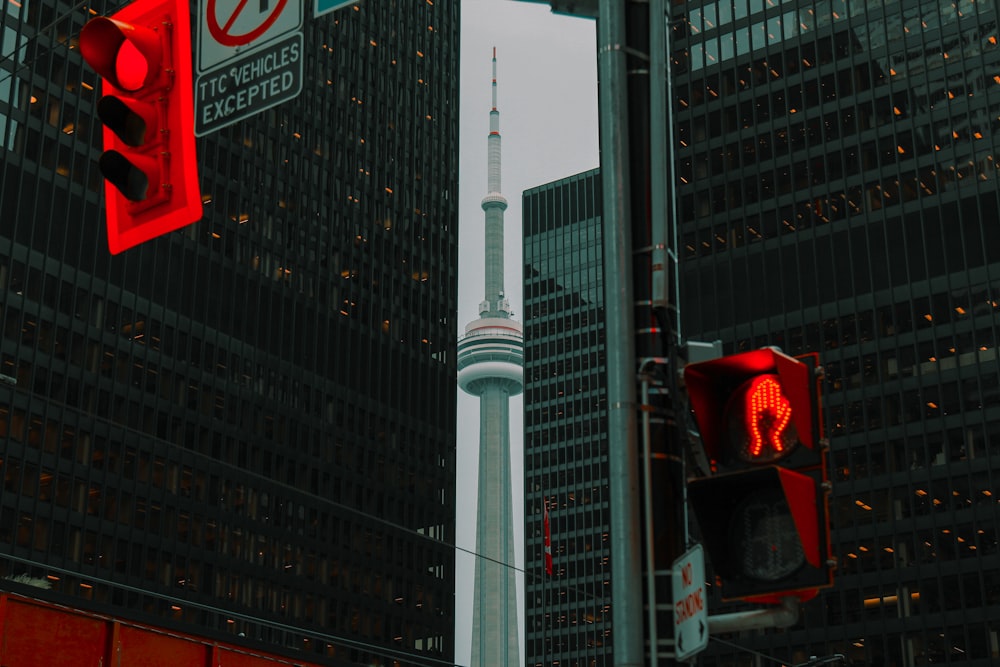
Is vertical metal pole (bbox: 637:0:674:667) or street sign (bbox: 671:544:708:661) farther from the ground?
vertical metal pole (bbox: 637:0:674:667)

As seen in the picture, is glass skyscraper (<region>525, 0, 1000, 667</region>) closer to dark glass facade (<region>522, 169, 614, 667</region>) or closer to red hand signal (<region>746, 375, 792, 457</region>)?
dark glass facade (<region>522, 169, 614, 667</region>)

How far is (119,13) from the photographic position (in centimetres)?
974

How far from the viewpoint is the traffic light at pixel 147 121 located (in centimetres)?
884

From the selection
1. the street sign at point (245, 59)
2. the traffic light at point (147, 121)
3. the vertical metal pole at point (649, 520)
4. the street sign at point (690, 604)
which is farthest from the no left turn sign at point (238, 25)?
the street sign at point (690, 604)

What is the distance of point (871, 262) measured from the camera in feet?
409

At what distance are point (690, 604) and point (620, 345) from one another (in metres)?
1.75

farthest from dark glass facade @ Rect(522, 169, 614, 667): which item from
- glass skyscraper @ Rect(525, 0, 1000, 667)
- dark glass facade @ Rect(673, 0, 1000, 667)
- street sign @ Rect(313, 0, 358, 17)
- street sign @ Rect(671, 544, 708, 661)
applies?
street sign @ Rect(671, 544, 708, 661)

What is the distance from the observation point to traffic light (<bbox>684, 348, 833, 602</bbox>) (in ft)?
22.7

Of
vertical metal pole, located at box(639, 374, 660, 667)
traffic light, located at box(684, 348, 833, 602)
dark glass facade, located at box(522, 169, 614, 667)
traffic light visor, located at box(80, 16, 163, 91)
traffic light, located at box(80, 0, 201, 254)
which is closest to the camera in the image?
traffic light, located at box(684, 348, 833, 602)

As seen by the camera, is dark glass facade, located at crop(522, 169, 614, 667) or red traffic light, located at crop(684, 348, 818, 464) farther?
dark glass facade, located at crop(522, 169, 614, 667)

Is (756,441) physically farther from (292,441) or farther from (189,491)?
(292,441)

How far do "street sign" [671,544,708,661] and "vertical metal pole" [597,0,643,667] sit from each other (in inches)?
13.7

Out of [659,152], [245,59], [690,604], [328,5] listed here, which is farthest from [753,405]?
[245,59]

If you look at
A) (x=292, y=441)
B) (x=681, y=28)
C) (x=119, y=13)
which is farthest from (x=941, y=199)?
(x=119, y=13)
